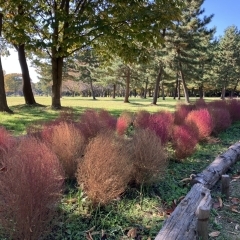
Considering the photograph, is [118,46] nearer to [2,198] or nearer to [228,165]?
[228,165]

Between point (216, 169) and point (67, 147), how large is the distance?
8.63 ft

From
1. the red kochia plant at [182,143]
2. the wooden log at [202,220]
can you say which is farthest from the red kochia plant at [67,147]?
the red kochia plant at [182,143]

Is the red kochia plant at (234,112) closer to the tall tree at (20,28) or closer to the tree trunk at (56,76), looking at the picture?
the tree trunk at (56,76)

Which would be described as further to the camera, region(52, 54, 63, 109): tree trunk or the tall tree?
region(52, 54, 63, 109): tree trunk

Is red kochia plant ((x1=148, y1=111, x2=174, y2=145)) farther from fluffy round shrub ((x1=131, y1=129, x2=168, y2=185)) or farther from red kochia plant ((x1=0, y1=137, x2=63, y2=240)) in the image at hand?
red kochia plant ((x1=0, y1=137, x2=63, y2=240))

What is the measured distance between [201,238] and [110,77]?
25287mm

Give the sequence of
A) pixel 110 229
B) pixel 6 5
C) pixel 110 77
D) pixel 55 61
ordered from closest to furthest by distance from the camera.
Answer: pixel 110 229
pixel 6 5
pixel 55 61
pixel 110 77

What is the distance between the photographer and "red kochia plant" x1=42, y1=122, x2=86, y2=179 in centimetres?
356

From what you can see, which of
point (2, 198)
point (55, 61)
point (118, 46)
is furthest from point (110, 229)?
point (55, 61)

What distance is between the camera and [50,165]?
7.80ft

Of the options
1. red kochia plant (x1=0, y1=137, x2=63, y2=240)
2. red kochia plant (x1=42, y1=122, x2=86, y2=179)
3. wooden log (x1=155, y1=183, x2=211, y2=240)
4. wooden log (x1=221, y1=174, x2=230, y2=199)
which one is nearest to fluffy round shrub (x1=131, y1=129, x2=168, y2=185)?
wooden log (x1=155, y1=183, x2=211, y2=240)

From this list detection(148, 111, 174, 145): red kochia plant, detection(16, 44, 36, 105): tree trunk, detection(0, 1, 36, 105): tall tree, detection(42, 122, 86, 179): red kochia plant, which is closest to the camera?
detection(42, 122, 86, 179): red kochia plant

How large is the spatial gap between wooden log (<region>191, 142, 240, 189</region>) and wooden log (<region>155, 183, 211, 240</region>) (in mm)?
834

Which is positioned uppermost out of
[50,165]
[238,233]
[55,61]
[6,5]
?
[6,5]
